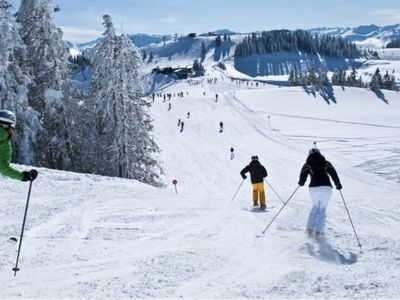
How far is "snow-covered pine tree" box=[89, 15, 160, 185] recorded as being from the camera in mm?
26938

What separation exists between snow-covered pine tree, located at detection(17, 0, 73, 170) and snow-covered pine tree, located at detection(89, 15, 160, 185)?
1.92m

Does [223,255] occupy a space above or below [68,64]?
below

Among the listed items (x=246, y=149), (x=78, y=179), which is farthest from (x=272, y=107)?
(x=78, y=179)

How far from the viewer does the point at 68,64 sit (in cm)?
2667

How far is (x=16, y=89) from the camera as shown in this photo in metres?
24.1

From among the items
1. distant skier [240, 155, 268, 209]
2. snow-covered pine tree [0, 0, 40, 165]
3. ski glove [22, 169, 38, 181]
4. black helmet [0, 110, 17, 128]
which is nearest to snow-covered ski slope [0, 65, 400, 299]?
distant skier [240, 155, 268, 209]

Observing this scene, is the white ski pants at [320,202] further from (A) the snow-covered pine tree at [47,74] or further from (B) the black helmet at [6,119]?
(A) the snow-covered pine tree at [47,74]

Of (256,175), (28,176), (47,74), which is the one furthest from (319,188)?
(47,74)

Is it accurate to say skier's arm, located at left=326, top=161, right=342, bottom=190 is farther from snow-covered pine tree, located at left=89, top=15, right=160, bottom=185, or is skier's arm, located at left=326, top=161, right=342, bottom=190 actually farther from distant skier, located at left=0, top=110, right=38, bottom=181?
snow-covered pine tree, located at left=89, top=15, right=160, bottom=185

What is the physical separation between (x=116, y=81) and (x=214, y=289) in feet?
72.2

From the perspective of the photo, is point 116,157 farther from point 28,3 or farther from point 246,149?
point 246,149

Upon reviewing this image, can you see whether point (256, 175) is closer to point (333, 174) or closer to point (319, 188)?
point (319, 188)

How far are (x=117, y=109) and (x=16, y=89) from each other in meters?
5.90

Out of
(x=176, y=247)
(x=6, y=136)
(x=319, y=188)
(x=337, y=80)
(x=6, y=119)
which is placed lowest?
(x=176, y=247)
